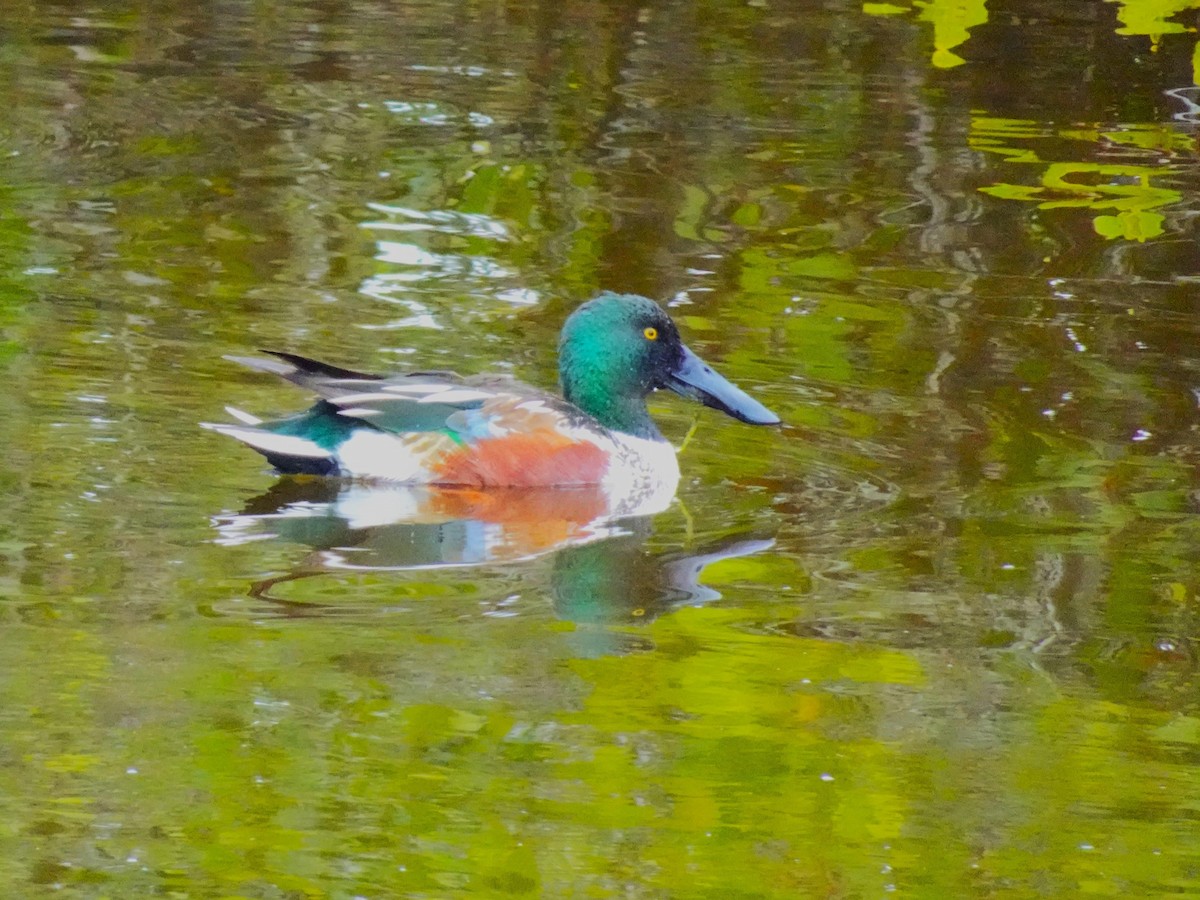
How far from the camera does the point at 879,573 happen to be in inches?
255

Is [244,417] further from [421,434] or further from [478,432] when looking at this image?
[478,432]

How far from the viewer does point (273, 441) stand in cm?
721

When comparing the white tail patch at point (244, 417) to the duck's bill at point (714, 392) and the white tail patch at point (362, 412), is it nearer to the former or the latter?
the white tail patch at point (362, 412)

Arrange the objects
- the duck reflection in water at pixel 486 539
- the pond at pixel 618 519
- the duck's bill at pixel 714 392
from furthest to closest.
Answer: the duck's bill at pixel 714 392
the duck reflection in water at pixel 486 539
the pond at pixel 618 519

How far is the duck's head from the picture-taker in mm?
7906

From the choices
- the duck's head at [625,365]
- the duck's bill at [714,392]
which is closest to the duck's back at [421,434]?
the duck's head at [625,365]

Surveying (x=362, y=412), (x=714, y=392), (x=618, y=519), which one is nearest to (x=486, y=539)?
(x=618, y=519)

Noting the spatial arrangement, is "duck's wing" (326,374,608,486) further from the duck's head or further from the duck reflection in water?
the duck's head

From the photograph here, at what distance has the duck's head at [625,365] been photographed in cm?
791

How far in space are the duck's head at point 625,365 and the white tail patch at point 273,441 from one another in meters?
1.14

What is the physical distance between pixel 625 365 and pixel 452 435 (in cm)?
86

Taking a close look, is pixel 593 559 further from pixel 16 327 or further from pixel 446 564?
pixel 16 327

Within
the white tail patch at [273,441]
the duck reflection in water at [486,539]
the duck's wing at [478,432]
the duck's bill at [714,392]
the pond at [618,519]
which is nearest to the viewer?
the pond at [618,519]

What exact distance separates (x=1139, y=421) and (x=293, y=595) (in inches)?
147
